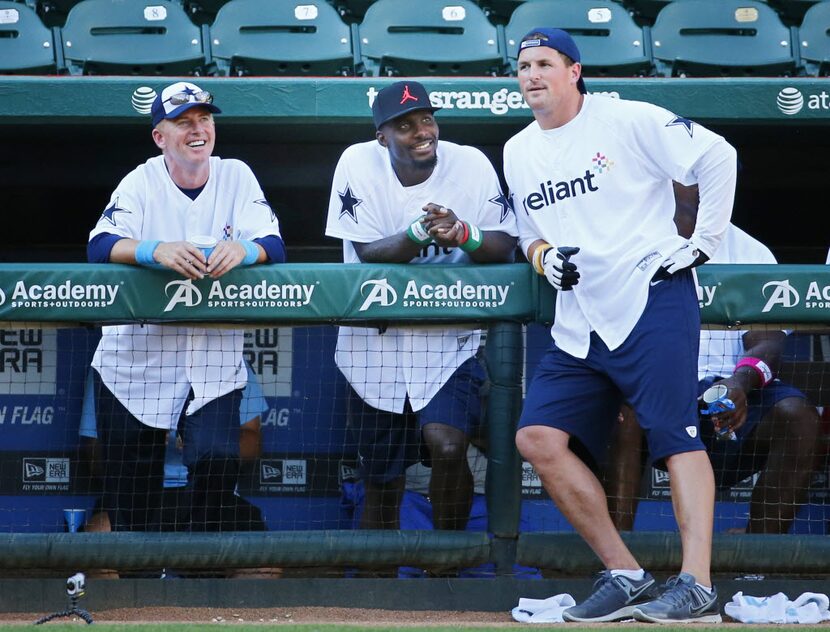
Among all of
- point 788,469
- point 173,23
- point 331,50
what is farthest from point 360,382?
point 173,23

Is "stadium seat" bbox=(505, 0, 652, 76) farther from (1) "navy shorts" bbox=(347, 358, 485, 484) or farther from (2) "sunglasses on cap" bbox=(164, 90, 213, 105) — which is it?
(1) "navy shorts" bbox=(347, 358, 485, 484)

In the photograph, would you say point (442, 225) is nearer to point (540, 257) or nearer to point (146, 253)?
point (540, 257)

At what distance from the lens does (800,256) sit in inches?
237

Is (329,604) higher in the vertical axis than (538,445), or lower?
lower

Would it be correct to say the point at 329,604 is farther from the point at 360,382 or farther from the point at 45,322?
the point at 45,322

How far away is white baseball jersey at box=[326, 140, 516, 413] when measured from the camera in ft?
12.1

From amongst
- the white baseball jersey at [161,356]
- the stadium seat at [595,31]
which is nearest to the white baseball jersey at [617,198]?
the white baseball jersey at [161,356]

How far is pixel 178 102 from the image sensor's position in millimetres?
3910

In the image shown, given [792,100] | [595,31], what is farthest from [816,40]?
[595,31]

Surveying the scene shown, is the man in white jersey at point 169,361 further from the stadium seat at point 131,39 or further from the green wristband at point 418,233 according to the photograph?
the stadium seat at point 131,39

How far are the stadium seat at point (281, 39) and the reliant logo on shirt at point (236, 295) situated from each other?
239 centimetres

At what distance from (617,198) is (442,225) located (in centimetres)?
54

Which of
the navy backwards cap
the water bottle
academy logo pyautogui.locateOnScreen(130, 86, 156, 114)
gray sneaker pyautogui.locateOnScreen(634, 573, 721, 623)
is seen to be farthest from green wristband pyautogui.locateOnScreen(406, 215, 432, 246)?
academy logo pyautogui.locateOnScreen(130, 86, 156, 114)

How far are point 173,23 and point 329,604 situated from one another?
3.47 metres
